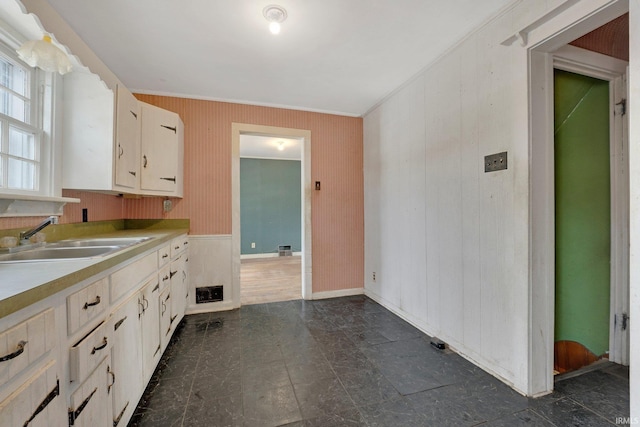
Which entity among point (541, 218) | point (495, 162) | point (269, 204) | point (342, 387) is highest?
point (495, 162)

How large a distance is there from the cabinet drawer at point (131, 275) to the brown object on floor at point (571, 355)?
2.83 metres

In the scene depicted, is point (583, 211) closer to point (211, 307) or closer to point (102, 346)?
point (102, 346)

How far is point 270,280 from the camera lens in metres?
4.24

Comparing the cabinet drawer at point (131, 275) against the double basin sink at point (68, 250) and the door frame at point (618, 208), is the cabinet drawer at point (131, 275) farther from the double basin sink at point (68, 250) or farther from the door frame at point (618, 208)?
the door frame at point (618, 208)

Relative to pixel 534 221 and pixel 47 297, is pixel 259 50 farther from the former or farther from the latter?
pixel 534 221

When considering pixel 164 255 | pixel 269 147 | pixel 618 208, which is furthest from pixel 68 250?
pixel 269 147

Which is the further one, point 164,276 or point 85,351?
point 164,276

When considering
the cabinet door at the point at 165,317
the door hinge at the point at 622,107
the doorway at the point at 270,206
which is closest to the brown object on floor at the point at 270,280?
the doorway at the point at 270,206

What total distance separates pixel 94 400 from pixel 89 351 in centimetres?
22

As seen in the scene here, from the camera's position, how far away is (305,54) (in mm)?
2215

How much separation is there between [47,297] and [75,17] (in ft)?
6.60

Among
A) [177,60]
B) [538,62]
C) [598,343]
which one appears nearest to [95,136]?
[177,60]

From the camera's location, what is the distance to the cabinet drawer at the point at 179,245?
7.62 feet

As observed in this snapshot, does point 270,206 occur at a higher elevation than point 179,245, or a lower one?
higher
